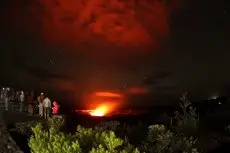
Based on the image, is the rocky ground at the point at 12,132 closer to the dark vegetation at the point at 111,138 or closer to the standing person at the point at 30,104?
the dark vegetation at the point at 111,138

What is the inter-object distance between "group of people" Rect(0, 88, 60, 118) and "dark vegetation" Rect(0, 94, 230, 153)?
2.85m

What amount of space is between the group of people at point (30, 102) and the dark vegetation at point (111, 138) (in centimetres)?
285

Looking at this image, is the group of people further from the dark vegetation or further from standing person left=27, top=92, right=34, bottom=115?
the dark vegetation

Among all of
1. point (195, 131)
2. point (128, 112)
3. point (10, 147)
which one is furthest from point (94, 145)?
point (128, 112)

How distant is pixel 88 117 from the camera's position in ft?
180

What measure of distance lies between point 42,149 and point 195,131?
805 inches

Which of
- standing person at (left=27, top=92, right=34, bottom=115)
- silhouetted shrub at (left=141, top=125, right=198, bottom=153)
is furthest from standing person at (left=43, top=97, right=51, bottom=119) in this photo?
silhouetted shrub at (left=141, top=125, right=198, bottom=153)

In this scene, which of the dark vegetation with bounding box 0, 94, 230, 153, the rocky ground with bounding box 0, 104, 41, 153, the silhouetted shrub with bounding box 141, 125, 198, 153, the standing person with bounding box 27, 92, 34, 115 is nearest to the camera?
the dark vegetation with bounding box 0, 94, 230, 153

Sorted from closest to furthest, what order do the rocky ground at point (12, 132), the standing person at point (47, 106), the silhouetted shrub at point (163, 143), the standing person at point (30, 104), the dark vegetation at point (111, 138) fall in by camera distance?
the dark vegetation at point (111, 138) < the silhouetted shrub at point (163, 143) < the rocky ground at point (12, 132) < the standing person at point (47, 106) < the standing person at point (30, 104)

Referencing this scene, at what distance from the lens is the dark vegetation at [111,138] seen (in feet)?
70.4

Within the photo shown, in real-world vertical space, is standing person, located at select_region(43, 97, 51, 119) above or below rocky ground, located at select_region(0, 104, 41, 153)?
above

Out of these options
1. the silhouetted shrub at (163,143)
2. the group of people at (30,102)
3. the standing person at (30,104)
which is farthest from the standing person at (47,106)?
the silhouetted shrub at (163,143)

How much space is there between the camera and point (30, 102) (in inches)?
1725

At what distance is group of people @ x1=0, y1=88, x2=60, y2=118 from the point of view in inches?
1549
